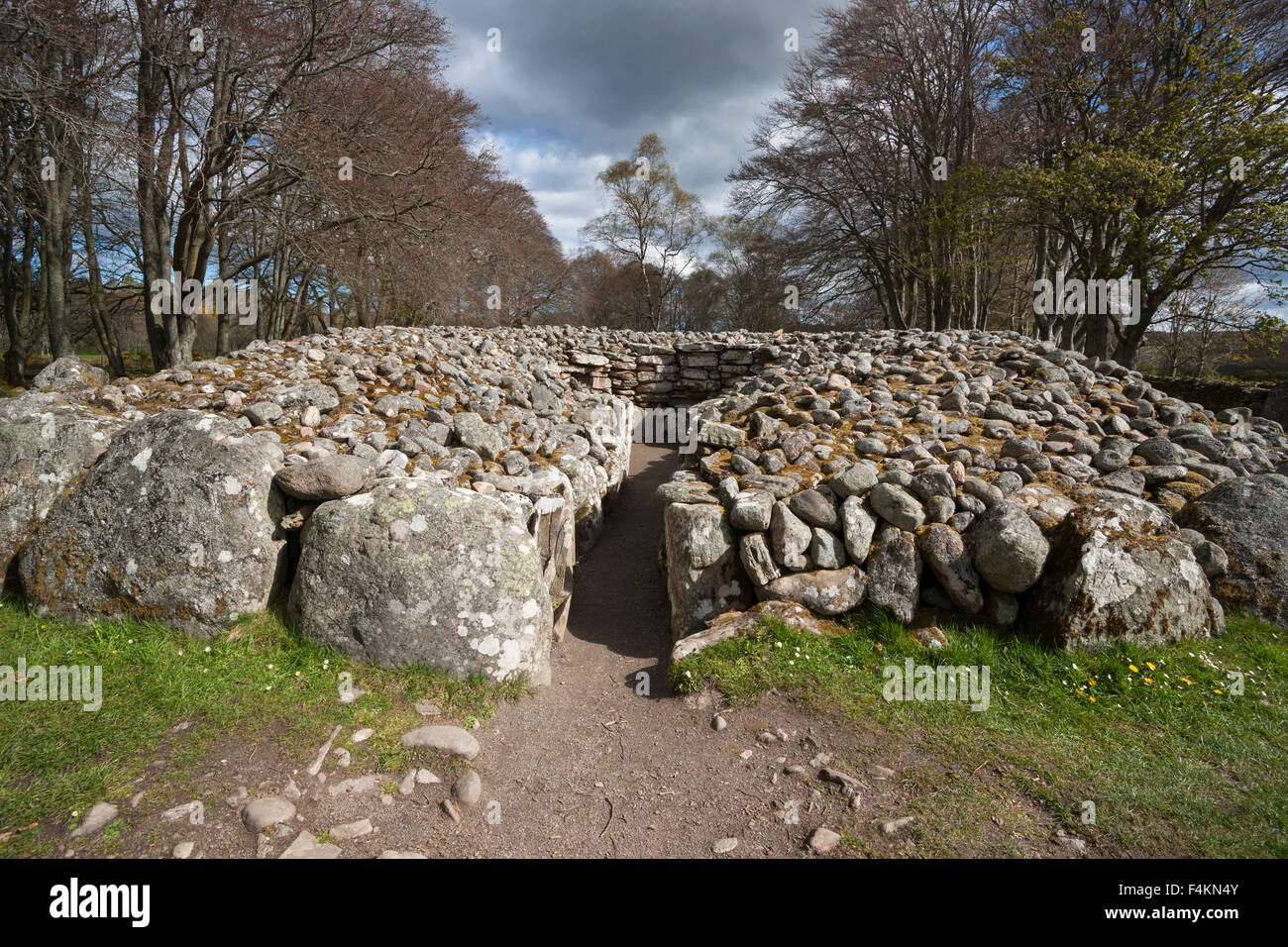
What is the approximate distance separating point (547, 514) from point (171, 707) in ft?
9.11

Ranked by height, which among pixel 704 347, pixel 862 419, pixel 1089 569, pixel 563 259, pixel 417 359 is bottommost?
pixel 1089 569

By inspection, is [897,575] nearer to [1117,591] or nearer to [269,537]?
[1117,591]

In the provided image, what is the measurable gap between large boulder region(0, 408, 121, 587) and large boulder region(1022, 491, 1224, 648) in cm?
734

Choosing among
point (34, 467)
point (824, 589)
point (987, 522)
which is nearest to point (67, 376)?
point (34, 467)

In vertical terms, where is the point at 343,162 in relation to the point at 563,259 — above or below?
below

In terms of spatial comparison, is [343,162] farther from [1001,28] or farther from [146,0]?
[1001,28]

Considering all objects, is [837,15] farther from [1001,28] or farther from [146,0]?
[146,0]

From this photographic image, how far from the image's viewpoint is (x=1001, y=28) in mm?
16031

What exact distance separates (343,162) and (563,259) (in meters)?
23.3
